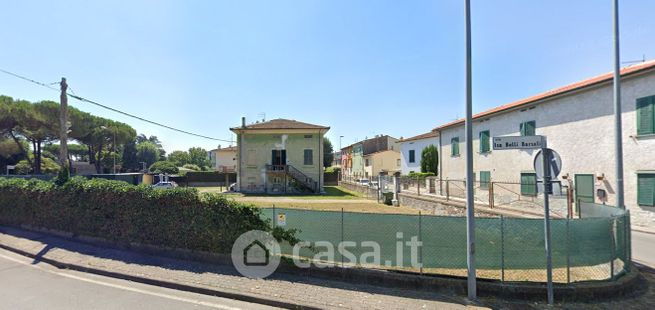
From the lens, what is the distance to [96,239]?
788 cm

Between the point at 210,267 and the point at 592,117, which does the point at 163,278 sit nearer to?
the point at 210,267

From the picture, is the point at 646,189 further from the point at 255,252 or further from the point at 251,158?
the point at 251,158

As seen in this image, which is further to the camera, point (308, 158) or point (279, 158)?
point (308, 158)

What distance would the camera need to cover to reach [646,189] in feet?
35.1

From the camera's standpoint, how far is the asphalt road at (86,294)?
178 inches

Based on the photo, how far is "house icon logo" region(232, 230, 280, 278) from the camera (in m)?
6.12

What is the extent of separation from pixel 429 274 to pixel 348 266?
4.98 ft

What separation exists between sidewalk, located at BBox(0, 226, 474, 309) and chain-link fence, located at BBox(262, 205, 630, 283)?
71 cm

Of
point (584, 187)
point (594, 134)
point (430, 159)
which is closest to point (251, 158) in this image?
point (430, 159)

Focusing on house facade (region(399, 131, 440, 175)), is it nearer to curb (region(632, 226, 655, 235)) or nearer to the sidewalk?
curb (region(632, 226, 655, 235))

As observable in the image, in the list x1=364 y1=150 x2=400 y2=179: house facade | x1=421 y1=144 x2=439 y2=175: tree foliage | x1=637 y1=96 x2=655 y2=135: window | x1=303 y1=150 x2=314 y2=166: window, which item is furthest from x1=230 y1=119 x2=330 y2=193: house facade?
x1=637 y1=96 x2=655 y2=135: window

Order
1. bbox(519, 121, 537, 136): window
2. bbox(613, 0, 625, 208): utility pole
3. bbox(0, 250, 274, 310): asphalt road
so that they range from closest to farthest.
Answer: bbox(0, 250, 274, 310): asphalt road
bbox(613, 0, 625, 208): utility pole
bbox(519, 121, 537, 136): window

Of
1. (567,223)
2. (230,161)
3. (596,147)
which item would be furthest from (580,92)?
(230,161)

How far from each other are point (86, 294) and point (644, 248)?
13632 mm
